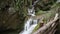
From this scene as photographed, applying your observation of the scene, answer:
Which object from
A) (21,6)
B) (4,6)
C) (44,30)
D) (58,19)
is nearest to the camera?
(44,30)

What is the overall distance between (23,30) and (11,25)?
1.94 feet

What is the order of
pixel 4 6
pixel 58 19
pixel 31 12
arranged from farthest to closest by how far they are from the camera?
pixel 31 12 < pixel 4 6 < pixel 58 19

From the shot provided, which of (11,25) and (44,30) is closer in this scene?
(44,30)

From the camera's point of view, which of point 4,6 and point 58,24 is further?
point 4,6

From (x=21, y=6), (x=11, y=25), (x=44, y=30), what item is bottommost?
(x=44, y=30)

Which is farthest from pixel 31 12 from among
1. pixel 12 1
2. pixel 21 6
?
pixel 12 1

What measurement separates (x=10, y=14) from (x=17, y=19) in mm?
398

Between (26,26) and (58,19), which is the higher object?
(26,26)

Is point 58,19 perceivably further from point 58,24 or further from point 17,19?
point 17,19

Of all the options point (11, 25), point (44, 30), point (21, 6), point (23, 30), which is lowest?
point (44, 30)

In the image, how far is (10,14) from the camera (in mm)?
6984

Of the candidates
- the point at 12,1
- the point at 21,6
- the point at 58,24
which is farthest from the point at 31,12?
the point at 58,24

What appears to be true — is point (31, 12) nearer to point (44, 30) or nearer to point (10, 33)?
point (10, 33)

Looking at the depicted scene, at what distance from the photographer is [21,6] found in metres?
7.25
